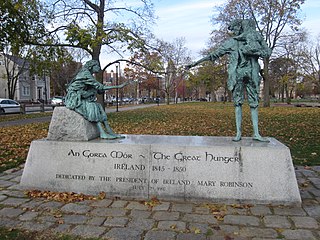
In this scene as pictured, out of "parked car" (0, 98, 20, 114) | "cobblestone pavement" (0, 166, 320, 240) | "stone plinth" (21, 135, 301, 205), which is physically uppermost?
"parked car" (0, 98, 20, 114)

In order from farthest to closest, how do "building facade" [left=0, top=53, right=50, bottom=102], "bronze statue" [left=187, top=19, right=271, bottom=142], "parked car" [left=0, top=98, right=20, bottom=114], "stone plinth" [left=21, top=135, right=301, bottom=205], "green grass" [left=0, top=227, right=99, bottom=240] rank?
"building facade" [left=0, top=53, right=50, bottom=102]
"parked car" [left=0, top=98, right=20, bottom=114]
"bronze statue" [left=187, top=19, right=271, bottom=142]
"stone plinth" [left=21, top=135, right=301, bottom=205]
"green grass" [left=0, top=227, right=99, bottom=240]


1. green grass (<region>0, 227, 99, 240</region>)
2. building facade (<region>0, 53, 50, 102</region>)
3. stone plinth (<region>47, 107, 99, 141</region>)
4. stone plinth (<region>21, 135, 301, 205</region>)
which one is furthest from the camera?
building facade (<region>0, 53, 50, 102</region>)

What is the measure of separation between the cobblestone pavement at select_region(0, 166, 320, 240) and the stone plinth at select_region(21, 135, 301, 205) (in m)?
0.18

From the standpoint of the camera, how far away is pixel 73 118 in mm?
4781

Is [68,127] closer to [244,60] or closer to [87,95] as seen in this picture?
[87,95]

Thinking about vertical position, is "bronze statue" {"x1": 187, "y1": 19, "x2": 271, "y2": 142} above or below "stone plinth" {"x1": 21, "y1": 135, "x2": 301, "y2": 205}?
above

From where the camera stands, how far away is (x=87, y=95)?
5.03 metres

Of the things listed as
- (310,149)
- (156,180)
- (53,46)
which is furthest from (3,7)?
(310,149)

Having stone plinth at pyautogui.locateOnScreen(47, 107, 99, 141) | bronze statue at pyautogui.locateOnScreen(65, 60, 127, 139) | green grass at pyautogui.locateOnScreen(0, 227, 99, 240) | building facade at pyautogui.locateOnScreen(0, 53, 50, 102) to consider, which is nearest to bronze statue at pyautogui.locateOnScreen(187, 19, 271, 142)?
bronze statue at pyautogui.locateOnScreen(65, 60, 127, 139)

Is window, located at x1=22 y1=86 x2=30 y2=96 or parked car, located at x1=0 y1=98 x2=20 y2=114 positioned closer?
parked car, located at x1=0 y1=98 x2=20 y2=114

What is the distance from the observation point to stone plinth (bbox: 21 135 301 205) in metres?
4.18

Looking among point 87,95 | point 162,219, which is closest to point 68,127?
point 87,95

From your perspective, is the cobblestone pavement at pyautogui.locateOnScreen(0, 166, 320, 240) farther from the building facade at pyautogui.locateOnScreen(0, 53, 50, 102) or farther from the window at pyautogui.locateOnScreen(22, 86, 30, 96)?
the window at pyautogui.locateOnScreen(22, 86, 30, 96)

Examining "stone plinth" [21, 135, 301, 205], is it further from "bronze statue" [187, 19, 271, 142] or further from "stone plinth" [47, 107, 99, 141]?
"bronze statue" [187, 19, 271, 142]
